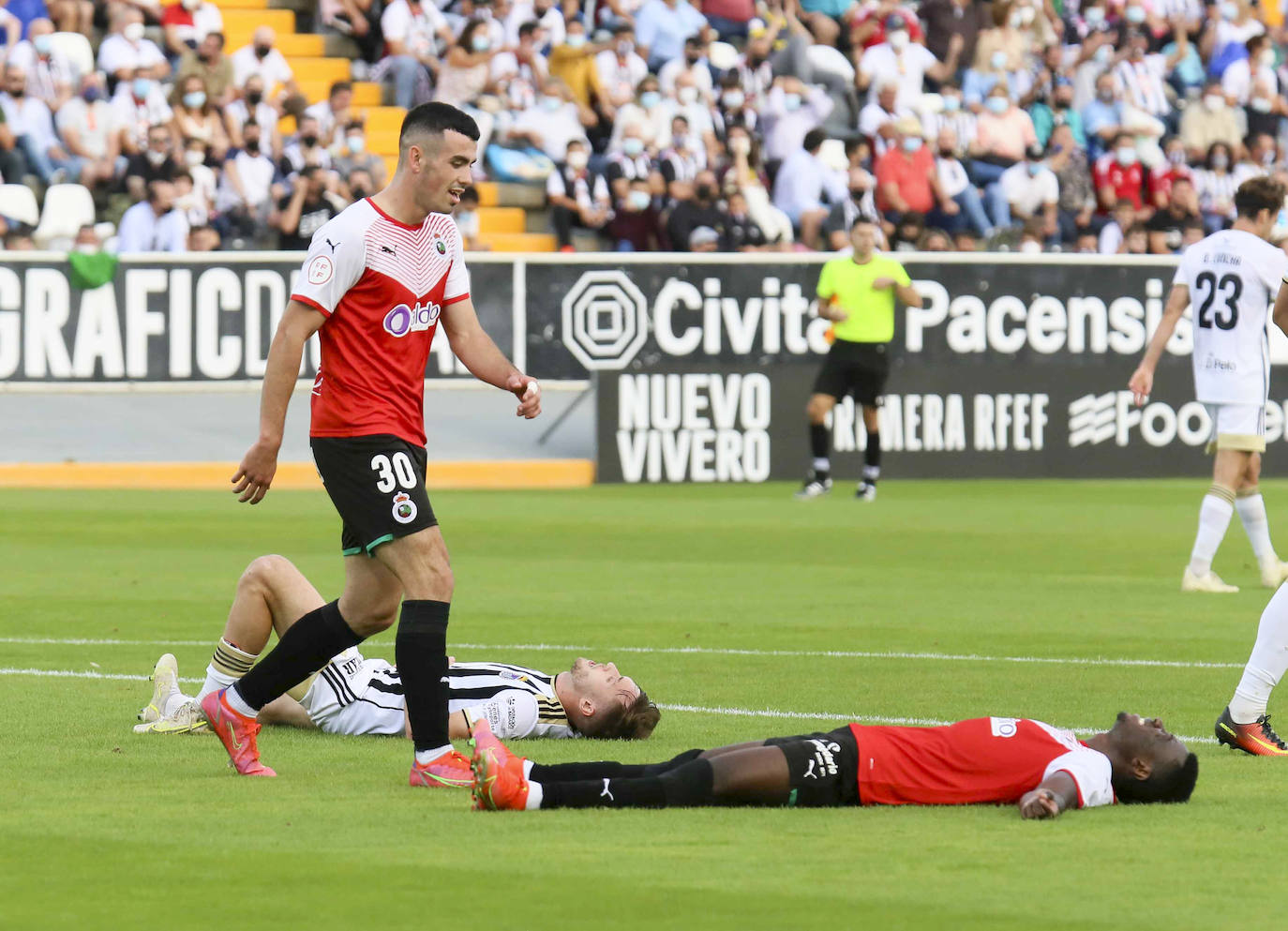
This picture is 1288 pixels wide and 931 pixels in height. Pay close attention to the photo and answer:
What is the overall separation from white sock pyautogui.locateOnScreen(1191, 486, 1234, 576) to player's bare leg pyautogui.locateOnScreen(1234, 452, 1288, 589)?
0.68 feet

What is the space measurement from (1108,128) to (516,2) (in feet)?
26.0

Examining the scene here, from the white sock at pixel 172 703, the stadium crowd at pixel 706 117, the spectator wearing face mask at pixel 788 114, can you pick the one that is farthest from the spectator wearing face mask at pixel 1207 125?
the white sock at pixel 172 703

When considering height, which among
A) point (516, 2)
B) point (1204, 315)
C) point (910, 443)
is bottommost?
point (910, 443)

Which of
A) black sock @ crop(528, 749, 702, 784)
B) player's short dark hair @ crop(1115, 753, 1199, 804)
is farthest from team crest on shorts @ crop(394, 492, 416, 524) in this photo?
player's short dark hair @ crop(1115, 753, 1199, 804)

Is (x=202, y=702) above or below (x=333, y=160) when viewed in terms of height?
below

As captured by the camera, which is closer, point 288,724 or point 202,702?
point 202,702

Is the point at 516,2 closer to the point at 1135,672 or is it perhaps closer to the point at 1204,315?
the point at 1204,315

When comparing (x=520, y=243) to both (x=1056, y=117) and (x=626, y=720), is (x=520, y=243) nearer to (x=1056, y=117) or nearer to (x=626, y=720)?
(x=1056, y=117)

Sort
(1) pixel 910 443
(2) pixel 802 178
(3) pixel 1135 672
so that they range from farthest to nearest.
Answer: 1. (2) pixel 802 178
2. (1) pixel 910 443
3. (3) pixel 1135 672

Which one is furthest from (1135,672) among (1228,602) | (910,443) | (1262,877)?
(910,443)

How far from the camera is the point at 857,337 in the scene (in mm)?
21375

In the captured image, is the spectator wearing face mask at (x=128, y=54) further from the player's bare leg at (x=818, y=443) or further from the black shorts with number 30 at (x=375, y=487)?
the black shorts with number 30 at (x=375, y=487)

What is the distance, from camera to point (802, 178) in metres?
25.8

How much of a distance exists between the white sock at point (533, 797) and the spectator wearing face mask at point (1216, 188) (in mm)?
23454
